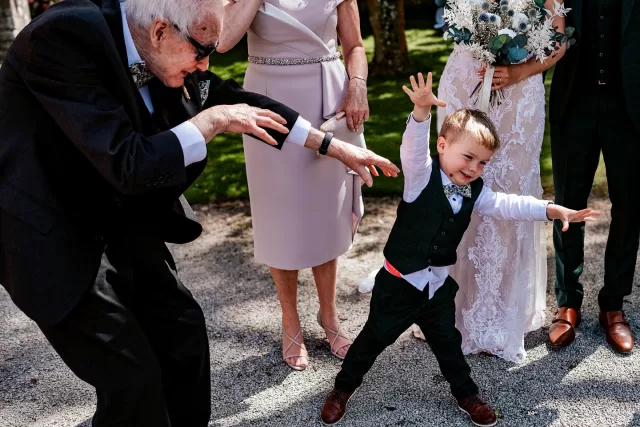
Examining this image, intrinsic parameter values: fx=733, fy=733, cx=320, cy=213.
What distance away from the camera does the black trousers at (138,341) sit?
268 cm

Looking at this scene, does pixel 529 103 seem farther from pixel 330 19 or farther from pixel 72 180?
pixel 72 180

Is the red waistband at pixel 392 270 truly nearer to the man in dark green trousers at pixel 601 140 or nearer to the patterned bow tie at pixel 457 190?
the patterned bow tie at pixel 457 190

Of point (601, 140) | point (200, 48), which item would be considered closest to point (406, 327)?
point (601, 140)

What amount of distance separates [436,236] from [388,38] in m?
8.18

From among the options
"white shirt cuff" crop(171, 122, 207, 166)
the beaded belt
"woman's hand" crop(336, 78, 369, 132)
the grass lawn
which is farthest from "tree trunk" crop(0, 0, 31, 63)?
"white shirt cuff" crop(171, 122, 207, 166)

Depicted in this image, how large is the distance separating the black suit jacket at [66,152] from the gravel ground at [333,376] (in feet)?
4.81

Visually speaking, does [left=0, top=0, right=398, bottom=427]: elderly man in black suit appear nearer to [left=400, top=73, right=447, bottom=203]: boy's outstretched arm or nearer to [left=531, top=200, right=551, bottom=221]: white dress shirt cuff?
[left=400, top=73, right=447, bottom=203]: boy's outstretched arm

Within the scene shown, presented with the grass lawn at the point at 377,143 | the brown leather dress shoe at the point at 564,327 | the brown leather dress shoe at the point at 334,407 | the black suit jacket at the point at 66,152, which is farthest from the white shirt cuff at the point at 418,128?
the grass lawn at the point at 377,143

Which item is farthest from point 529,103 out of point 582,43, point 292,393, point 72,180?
point 72,180

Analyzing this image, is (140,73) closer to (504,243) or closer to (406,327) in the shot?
(406,327)

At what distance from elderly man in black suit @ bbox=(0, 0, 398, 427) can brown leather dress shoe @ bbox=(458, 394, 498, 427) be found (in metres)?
1.57

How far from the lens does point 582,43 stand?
403 centimetres

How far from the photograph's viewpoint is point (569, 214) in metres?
3.25

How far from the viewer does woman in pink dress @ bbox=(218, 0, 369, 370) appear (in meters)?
3.88
